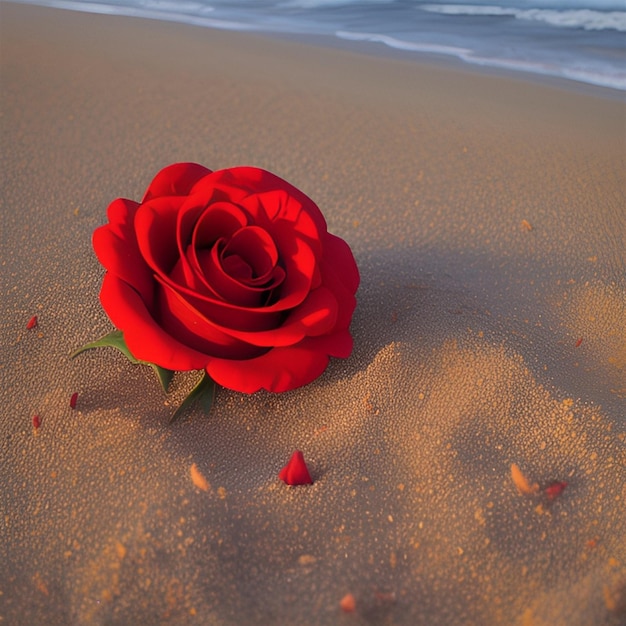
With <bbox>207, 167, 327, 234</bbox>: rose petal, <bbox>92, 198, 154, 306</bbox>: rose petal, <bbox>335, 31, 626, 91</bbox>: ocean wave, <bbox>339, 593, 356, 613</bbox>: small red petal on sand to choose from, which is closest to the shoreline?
<bbox>335, 31, 626, 91</bbox>: ocean wave

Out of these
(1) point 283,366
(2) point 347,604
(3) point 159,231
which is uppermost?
(3) point 159,231

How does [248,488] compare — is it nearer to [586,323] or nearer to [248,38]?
[586,323]

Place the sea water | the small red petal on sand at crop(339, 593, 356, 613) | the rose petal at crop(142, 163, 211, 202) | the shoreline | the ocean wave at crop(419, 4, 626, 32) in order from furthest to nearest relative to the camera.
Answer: the ocean wave at crop(419, 4, 626, 32)
the sea water
the shoreline
the rose petal at crop(142, 163, 211, 202)
the small red petal on sand at crop(339, 593, 356, 613)

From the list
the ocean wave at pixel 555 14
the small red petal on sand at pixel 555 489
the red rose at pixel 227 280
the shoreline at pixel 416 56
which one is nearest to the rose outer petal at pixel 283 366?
the red rose at pixel 227 280

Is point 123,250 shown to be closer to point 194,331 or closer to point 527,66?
point 194,331

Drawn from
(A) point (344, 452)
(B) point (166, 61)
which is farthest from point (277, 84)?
(A) point (344, 452)

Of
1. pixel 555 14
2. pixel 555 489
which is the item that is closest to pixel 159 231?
pixel 555 489

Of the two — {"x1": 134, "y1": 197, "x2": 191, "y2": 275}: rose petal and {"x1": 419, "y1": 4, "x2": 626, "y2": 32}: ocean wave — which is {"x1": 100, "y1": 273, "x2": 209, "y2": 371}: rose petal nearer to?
{"x1": 134, "y1": 197, "x2": 191, "y2": 275}: rose petal
